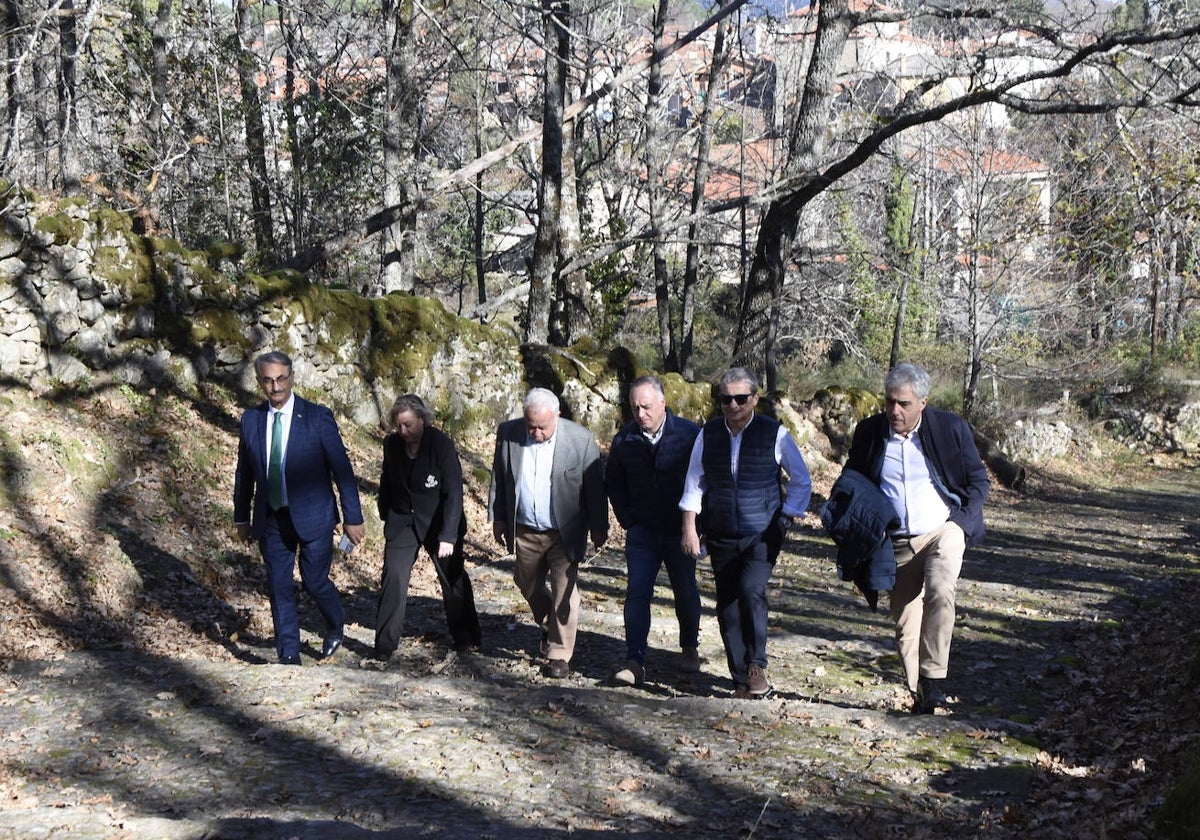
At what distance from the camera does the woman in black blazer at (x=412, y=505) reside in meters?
7.75

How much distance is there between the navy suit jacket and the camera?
7.45m

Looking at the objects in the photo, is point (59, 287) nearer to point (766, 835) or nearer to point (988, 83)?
point (766, 835)

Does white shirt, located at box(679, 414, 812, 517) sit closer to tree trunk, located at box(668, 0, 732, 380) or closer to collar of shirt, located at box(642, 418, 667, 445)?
collar of shirt, located at box(642, 418, 667, 445)

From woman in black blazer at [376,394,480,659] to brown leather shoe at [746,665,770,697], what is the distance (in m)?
2.17

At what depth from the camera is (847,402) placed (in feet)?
68.4

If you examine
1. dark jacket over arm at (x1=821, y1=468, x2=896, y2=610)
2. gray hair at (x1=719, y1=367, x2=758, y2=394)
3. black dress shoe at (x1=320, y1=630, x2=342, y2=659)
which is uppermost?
gray hair at (x1=719, y1=367, x2=758, y2=394)

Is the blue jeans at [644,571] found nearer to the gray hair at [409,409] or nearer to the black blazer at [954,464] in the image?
the black blazer at [954,464]

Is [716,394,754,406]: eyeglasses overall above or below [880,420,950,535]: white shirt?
above

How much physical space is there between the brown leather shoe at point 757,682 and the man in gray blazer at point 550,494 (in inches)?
49.7

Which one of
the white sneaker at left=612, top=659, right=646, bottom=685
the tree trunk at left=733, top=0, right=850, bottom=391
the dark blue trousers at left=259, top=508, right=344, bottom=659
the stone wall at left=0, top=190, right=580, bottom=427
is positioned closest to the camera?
the white sneaker at left=612, top=659, right=646, bottom=685

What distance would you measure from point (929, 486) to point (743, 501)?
3.51ft

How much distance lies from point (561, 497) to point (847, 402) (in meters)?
14.2

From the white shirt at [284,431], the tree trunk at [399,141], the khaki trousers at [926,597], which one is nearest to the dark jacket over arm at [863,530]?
the khaki trousers at [926,597]

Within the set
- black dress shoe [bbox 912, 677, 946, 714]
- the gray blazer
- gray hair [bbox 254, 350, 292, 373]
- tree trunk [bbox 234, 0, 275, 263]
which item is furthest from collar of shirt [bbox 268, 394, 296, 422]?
tree trunk [bbox 234, 0, 275, 263]
